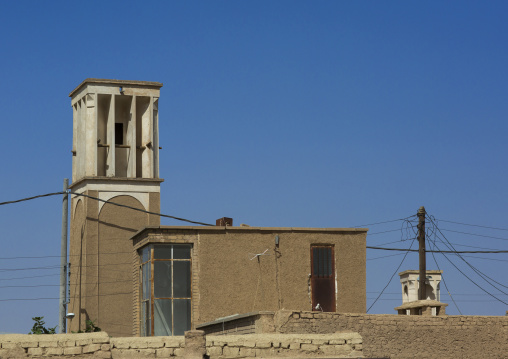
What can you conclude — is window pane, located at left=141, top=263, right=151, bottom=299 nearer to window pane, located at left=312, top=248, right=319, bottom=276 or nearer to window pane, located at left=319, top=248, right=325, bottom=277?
window pane, located at left=312, top=248, right=319, bottom=276

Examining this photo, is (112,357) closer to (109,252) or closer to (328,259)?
(328,259)

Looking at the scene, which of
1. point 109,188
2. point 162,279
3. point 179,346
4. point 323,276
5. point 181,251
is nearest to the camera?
point 179,346

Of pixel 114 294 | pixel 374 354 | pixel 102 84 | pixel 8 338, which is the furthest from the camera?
pixel 102 84

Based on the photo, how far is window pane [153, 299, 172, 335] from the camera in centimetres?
2966

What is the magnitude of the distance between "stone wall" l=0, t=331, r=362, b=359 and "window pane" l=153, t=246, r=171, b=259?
436 inches

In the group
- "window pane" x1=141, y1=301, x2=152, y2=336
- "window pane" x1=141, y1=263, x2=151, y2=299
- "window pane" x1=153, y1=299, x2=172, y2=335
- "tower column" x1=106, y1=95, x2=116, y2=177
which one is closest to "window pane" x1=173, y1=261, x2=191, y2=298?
"window pane" x1=153, y1=299, x2=172, y2=335

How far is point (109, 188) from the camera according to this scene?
152ft

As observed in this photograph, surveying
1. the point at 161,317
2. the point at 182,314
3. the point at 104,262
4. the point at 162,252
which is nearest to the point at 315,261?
the point at 182,314

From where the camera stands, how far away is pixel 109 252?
44.6m

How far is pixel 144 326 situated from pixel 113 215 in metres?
15.8

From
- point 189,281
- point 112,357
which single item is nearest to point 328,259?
point 189,281

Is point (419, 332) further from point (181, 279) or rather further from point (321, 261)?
point (181, 279)

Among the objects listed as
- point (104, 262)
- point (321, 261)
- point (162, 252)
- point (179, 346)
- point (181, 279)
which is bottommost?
point (179, 346)

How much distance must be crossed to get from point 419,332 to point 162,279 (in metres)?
8.19
